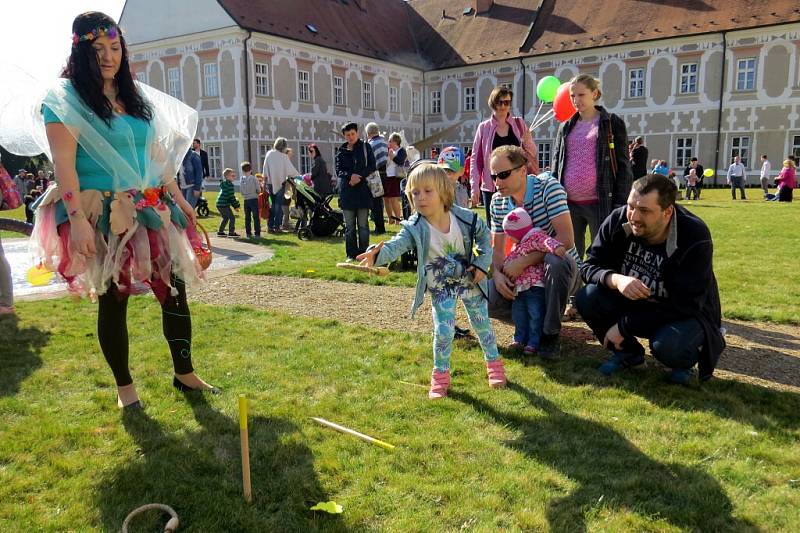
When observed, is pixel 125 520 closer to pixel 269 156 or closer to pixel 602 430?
pixel 602 430

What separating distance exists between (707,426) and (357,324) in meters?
3.03

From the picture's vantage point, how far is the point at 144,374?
4215 millimetres

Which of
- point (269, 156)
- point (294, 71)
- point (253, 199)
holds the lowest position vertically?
point (253, 199)

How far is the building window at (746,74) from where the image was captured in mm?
30844

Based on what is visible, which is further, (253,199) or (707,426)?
(253,199)

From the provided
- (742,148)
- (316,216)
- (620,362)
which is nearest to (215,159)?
(316,216)

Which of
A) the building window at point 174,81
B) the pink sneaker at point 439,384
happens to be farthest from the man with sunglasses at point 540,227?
the building window at point 174,81

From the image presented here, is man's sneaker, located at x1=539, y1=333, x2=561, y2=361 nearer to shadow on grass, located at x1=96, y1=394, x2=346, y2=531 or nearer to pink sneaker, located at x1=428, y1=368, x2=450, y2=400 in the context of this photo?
pink sneaker, located at x1=428, y1=368, x2=450, y2=400

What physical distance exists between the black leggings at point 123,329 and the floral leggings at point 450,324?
1.53 metres

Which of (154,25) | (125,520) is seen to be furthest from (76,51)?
(154,25)

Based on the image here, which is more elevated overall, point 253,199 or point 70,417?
point 253,199

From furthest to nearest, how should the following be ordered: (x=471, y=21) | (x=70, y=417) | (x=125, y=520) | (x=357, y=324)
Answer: (x=471, y=21) → (x=357, y=324) → (x=70, y=417) → (x=125, y=520)

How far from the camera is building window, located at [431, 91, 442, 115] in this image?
133 ft

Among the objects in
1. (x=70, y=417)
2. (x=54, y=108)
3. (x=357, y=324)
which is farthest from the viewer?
(x=357, y=324)
